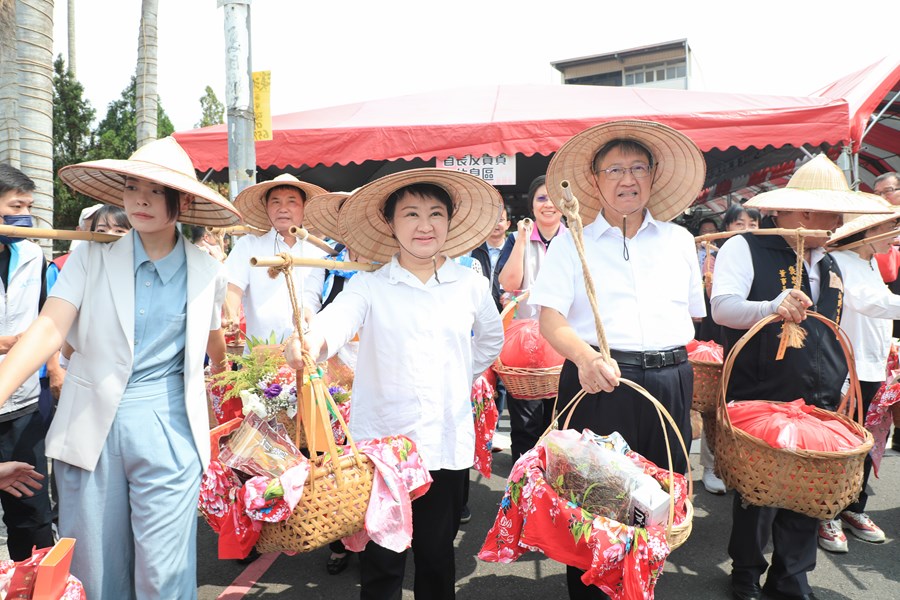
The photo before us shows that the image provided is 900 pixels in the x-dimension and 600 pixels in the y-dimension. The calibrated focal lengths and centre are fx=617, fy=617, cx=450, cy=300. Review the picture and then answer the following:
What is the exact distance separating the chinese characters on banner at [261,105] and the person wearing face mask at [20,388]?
2.78 metres

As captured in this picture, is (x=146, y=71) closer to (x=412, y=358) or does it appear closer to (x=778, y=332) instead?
(x=412, y=358)

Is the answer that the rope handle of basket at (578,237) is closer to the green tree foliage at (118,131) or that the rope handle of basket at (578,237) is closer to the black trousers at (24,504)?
the black trousers at (24,504)

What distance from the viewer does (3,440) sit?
276cm

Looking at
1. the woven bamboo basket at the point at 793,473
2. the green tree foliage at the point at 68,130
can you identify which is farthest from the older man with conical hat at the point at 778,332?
the green tree foliage at the point at 68,130

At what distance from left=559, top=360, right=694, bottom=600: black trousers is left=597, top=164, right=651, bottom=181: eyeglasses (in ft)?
2.51

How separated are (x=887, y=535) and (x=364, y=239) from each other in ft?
11.9

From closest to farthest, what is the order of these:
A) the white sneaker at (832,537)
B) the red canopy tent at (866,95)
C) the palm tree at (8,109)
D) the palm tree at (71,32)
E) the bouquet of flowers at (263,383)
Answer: the bouquet of flowers at (263,383)
the white sneaker at (832,537)
the palm tree at (8,109)
the red canopy tent at (866,95)
the palm tree at (71,32)

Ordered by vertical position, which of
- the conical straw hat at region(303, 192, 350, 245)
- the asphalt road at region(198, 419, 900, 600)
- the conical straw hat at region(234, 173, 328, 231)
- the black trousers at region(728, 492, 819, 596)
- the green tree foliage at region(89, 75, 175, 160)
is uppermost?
the green tree foliage at region(89, 75, 175, 160)

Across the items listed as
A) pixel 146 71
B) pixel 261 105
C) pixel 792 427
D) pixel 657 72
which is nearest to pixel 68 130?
pixel 146 71

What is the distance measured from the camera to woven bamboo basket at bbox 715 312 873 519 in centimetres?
233

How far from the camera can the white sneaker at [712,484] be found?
436 centimetres

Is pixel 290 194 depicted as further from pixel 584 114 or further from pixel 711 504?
pixel 584 114

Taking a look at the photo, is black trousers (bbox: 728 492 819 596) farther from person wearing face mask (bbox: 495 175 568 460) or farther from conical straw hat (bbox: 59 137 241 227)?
conical straw hat (bbox: 59 137 241 227)

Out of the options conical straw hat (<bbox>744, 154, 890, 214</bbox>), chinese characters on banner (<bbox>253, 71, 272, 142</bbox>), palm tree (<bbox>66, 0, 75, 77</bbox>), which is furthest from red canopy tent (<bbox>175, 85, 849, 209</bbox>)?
palm tree (<bbox>66, 0, 75, 77</bbox>)
